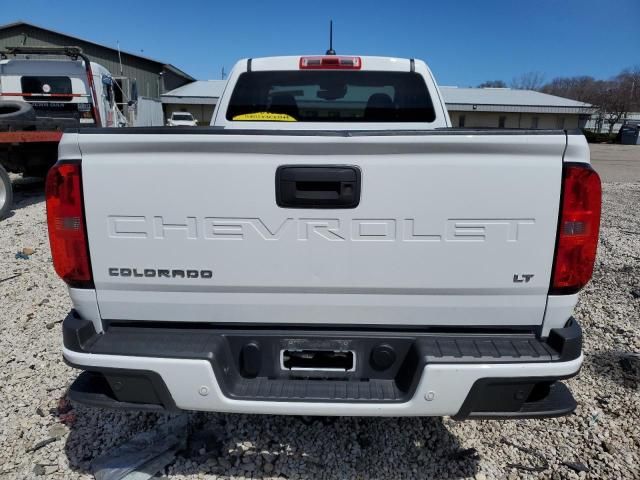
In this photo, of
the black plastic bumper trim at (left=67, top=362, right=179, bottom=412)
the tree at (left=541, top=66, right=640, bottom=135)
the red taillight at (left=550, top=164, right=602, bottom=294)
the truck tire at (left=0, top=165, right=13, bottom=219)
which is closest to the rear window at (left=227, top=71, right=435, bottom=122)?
the red taillight at (left=550, top=164, right=602, bottom=294)

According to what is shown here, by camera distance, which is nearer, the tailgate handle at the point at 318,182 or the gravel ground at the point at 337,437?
the tailgate handle at the point at 318,182

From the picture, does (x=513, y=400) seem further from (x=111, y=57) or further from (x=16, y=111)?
(x=111, y=57)

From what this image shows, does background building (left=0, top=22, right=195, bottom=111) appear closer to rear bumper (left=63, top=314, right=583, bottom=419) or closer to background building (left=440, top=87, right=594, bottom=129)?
background building (left=440, top=87, right=594, bottom=129)

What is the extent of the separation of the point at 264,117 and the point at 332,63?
656 millimetres

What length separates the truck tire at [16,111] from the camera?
8.52 m

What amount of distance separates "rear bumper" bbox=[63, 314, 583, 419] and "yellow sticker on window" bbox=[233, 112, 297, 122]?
213 centimetres

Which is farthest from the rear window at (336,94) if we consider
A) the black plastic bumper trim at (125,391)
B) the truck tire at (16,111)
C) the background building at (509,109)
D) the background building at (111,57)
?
the background building at (509,109)

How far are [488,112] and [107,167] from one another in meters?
38.5

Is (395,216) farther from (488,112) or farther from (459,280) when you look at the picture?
(488,112)

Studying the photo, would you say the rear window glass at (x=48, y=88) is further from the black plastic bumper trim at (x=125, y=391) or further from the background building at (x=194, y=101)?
the background building at (x=194, y=101)

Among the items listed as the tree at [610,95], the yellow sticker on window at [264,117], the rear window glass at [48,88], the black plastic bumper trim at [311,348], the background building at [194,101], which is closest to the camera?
the black plastic bumper trim at [311,348]

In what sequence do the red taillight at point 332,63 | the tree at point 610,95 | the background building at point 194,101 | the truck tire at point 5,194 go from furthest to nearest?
the tree at point 610,95
the background building at point 194,101
the truck tire at point 5,194
the red taillight at point 332,63

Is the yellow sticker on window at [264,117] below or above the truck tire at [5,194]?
above

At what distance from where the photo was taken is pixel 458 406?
2.03 meters
